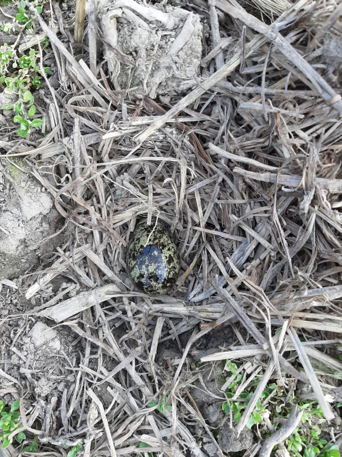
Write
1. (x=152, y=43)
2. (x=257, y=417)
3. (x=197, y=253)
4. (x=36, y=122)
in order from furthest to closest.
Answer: (x=197, y=253)
(x=36, y=122)
(x=152, y=43)
(x=257, y=417)

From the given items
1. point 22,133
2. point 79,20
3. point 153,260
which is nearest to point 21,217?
point 22,133

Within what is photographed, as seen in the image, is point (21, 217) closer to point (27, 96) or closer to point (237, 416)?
point (27, 96)

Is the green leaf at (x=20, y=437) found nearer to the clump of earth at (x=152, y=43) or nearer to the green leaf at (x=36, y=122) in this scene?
the green leaf at (x=36, y=122)

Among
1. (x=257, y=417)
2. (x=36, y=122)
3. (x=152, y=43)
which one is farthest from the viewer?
(x=36, y=122)

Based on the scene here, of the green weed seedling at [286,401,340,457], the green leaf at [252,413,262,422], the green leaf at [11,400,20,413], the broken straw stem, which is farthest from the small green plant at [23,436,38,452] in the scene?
the broken straw stem

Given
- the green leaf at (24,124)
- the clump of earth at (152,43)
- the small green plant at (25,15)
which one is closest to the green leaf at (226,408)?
the clump of earth at (152,43)

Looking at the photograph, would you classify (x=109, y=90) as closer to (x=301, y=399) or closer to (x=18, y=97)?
(x=18, y=97)

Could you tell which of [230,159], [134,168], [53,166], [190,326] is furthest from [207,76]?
[190,326]

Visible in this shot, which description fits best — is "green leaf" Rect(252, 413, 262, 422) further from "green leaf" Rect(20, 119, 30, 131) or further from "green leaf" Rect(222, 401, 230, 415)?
"green leaf" Rect(20, 119, 30, 131)
